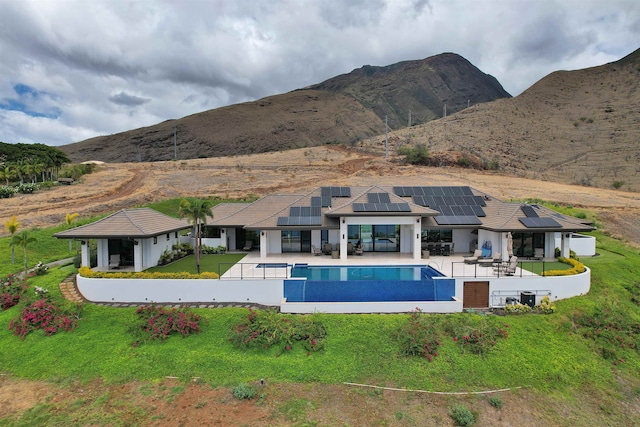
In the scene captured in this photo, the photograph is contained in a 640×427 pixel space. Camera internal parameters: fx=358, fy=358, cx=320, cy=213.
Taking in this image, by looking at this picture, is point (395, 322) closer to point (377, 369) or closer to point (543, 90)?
point (377, 369)

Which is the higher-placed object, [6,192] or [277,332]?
[6,192]

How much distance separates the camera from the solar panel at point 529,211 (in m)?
24.0

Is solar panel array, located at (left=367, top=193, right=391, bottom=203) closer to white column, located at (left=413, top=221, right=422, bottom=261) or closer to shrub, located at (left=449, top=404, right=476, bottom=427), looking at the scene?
white column, located at (left=413, top=221, right=422, bottom=261)

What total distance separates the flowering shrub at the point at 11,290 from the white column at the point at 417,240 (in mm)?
21972

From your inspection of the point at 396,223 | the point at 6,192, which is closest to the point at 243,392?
the point at 396,223

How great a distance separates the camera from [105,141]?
114062mm

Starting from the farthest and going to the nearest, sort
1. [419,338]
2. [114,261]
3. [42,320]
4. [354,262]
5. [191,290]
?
1. [354,262]
2. [114,261]
3. [191,290]
4. [42,320]
5. [419,338]

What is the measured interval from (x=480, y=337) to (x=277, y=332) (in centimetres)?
833

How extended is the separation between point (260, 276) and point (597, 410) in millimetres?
14421

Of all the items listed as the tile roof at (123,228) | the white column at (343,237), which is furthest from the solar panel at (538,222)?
the tile roof at (123,228)

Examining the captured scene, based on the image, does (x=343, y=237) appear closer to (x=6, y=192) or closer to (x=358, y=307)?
(x=358, y=307)

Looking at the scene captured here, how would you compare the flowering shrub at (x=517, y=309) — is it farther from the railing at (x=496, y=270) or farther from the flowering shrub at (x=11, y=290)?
the flowering shrub at (x=11, y=290)

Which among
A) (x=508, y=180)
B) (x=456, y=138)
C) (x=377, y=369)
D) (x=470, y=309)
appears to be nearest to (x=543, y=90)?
(x=456, y=138)

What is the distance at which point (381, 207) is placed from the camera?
23406mm
